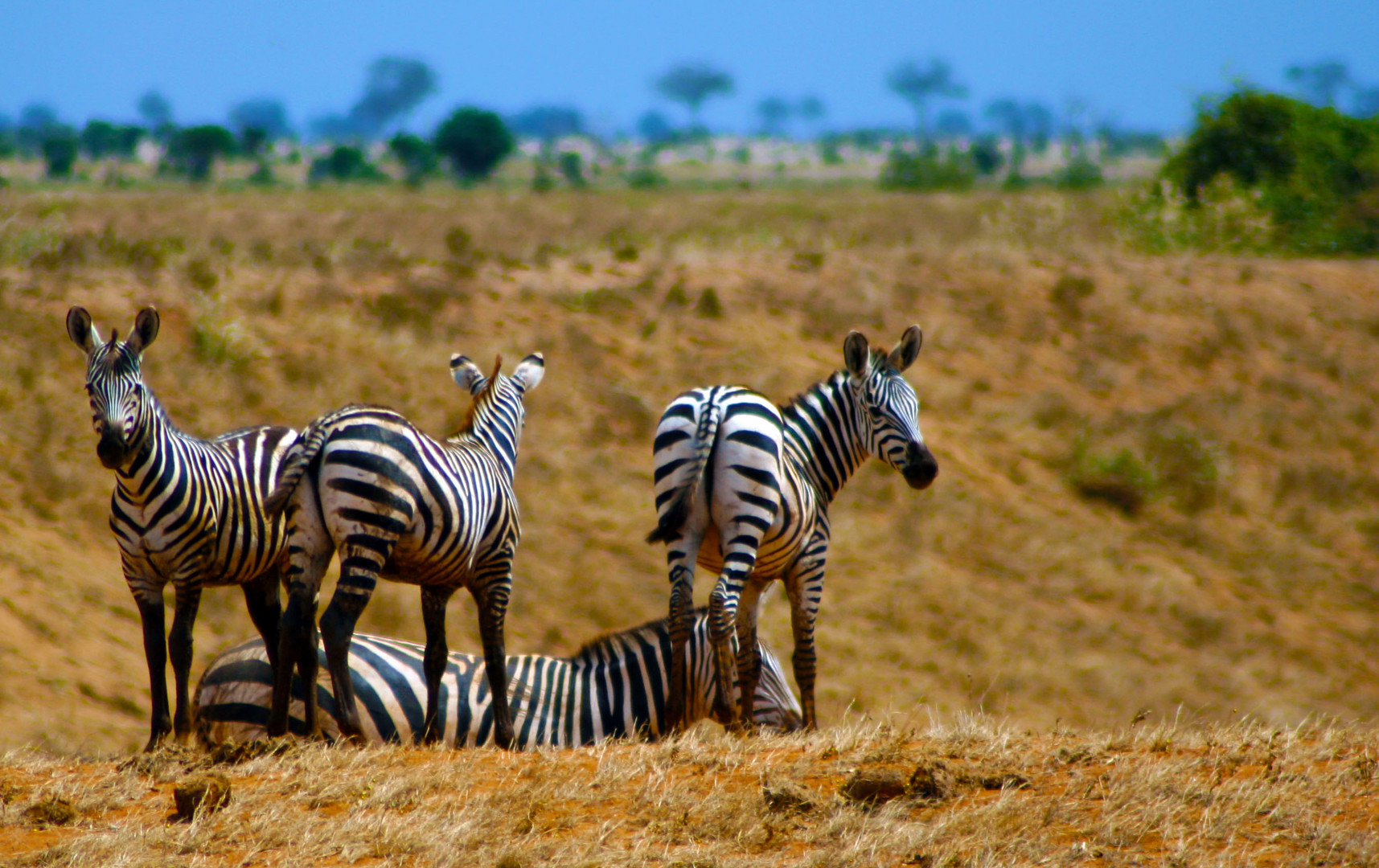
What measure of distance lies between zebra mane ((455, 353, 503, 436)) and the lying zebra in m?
1.41

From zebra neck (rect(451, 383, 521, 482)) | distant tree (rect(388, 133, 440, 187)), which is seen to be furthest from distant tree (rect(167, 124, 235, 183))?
zebra neck (rect(451, 383, 521, 482))

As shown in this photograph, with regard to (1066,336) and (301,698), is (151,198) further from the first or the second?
(301,698)

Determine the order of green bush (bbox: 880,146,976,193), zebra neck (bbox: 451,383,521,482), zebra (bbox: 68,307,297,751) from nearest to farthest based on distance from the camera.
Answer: zebra (bbox: 68,307,297,751) < zebra neck (bbox: 451,383,521,482) < green bush (bbox: 880,146,976,193)

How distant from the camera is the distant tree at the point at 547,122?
399ft

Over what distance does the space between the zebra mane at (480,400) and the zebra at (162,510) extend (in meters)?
1.29

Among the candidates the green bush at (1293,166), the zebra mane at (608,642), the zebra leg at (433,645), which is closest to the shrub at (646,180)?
the green bush at (1293,166)

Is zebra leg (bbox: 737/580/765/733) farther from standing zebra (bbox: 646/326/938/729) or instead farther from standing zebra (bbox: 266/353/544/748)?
standing zebra (bbox: 266/353/544/748)

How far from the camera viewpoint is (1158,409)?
16797 mm

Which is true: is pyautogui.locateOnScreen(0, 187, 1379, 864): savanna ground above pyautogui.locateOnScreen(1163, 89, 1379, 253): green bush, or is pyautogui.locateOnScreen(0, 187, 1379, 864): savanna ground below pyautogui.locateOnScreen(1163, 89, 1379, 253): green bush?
below

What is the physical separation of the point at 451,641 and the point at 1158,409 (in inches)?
430

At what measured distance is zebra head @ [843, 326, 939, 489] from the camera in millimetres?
7734

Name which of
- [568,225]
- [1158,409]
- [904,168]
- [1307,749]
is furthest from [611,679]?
[904,168]

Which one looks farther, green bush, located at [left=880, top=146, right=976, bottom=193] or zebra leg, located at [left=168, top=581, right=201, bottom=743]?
green bush, located at [left=880, top=146, right=976, bottom=193]

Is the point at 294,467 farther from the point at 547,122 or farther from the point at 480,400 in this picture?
the point at 547,122
